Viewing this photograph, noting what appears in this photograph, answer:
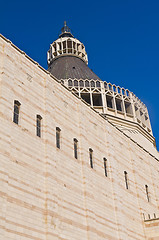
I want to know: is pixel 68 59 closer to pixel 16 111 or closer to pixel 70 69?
pixel 70 69

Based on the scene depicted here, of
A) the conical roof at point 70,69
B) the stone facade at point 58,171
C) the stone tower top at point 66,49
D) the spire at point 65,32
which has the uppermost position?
the spire at point 65,32

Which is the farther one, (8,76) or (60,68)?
(60,68)

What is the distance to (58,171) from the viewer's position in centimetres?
2217

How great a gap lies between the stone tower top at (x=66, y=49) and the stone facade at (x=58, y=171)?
3172cm

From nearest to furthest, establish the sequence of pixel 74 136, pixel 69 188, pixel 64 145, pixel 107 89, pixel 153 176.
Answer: pixel 69 188 < pixel 64 145 < pixel 74 136 < pixel 153 176 < pixel 107 89

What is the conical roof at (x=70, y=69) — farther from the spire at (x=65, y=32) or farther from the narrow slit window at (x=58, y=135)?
the narrow slit window at (x=58, y=135)

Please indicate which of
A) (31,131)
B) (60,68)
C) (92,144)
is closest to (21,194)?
(31,131)

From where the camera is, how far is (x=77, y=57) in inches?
2441

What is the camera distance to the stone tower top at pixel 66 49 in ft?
201

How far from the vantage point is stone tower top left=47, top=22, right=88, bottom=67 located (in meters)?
61.4

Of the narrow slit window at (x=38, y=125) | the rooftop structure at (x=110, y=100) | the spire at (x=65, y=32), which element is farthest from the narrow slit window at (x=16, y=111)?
the spire at (x=65, y=32)

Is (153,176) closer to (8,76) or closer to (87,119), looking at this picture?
(87,119)

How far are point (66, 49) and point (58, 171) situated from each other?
139ft

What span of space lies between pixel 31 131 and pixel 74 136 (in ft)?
17.4
